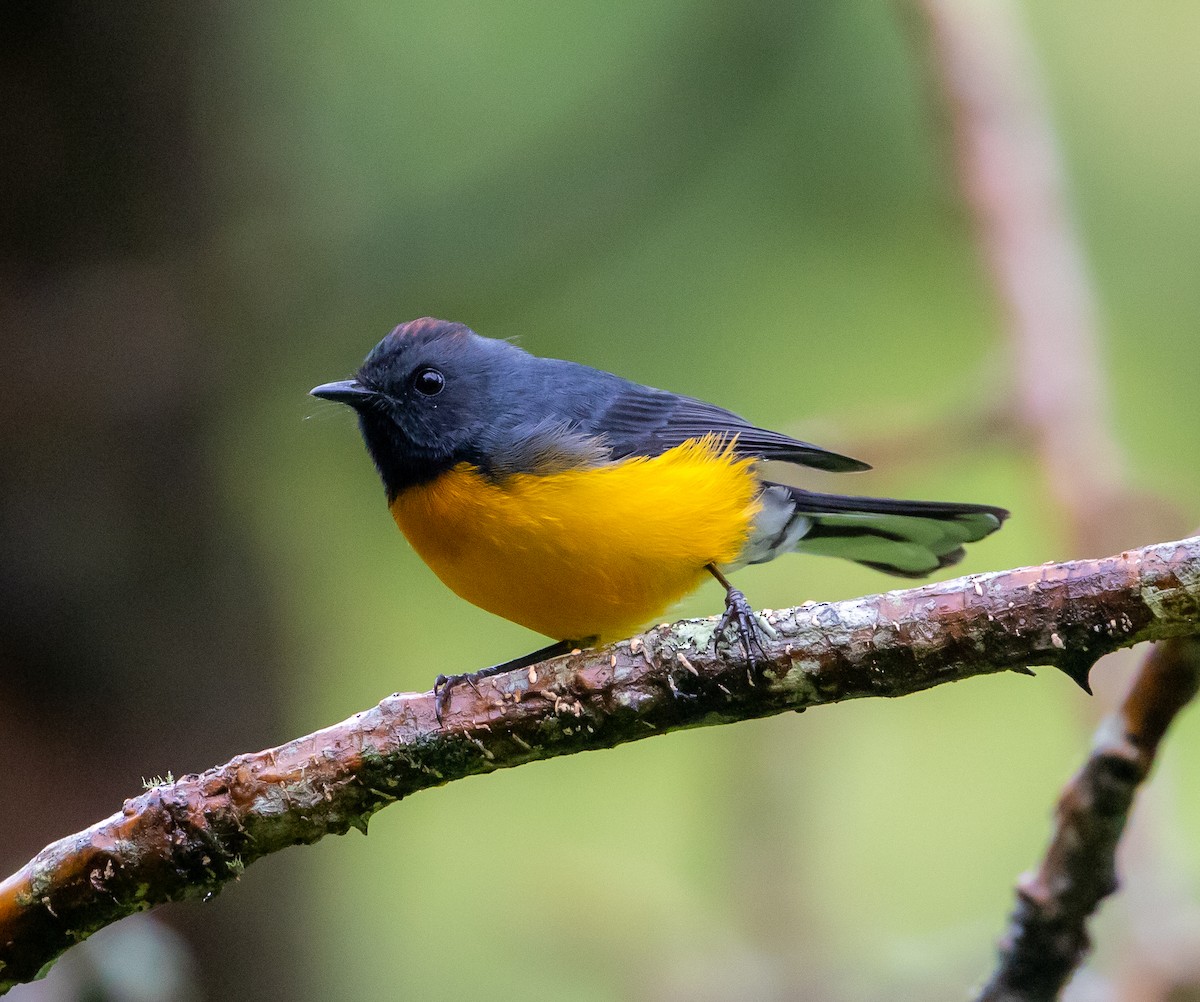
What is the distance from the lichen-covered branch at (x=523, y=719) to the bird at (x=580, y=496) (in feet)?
1.03

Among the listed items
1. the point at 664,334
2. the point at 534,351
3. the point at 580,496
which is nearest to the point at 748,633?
the point at 580,496

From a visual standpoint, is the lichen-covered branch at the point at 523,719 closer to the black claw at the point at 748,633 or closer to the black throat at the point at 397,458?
the black claw at the point at 748,633

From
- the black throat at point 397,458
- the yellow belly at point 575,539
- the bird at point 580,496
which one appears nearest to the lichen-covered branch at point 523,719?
the bird at point 580,496

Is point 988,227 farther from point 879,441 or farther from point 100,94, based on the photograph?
point 100,94

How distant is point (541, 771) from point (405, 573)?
59.8 inches

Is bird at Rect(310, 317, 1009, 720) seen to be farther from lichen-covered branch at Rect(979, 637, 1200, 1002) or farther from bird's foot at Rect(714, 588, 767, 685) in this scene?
lichen-covered branch at Rect(979, 637, 1200, 1002)

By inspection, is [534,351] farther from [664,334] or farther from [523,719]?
[523,719]

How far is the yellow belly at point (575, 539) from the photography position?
147 inches

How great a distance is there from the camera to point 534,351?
22.8 feet

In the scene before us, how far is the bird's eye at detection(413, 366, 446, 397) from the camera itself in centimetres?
445

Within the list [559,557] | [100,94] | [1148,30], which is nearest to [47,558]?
[100,94]

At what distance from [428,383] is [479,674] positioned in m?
1.39

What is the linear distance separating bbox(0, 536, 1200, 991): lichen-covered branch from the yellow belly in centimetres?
81

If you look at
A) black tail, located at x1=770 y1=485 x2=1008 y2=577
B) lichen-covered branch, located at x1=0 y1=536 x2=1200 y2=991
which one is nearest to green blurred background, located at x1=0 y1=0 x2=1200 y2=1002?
black tail, located at x1=770 y1=485 x2=1008 y2=577
